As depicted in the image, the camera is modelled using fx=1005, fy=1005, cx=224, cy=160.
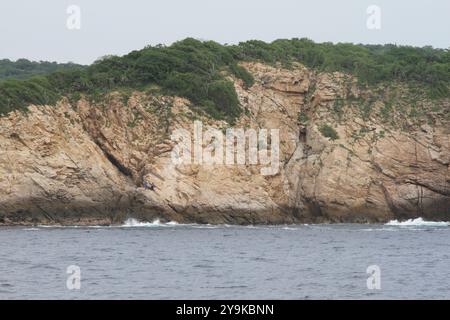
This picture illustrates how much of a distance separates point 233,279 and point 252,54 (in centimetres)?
3893

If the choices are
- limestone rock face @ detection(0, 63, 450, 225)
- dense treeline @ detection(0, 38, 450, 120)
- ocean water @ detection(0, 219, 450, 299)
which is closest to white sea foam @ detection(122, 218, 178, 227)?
limestone rock face @ detection(0, 63, 450, 225)

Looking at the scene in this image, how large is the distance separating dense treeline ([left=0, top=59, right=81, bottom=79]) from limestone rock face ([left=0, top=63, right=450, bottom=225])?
4113 cm

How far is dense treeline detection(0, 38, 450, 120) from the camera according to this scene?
6550cm

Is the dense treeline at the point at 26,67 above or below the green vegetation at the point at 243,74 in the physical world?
above

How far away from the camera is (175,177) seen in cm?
5947

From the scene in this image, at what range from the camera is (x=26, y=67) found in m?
113

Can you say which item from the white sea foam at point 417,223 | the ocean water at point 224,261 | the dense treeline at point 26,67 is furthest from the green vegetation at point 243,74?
the dense treeline at point 26,67

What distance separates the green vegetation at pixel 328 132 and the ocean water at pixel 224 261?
8475 mm

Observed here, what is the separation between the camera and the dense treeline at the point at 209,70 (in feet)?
215

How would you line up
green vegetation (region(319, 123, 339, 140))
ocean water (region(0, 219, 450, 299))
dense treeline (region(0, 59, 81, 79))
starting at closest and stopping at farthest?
ocean water (region(0, 219, 450, 299))
green vegetation (region(319, 123, 339, 140))
dense treeline (region(0, 59, 81, 79))

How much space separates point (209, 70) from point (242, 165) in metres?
9.84

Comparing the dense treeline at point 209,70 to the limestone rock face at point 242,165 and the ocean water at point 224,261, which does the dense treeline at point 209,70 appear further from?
the ocean water at point 224,261

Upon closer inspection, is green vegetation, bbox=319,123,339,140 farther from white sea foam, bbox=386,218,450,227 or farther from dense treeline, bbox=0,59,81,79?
dense treeline, bbox=0,59,81,79

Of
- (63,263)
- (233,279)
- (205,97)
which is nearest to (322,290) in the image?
(233,279)
